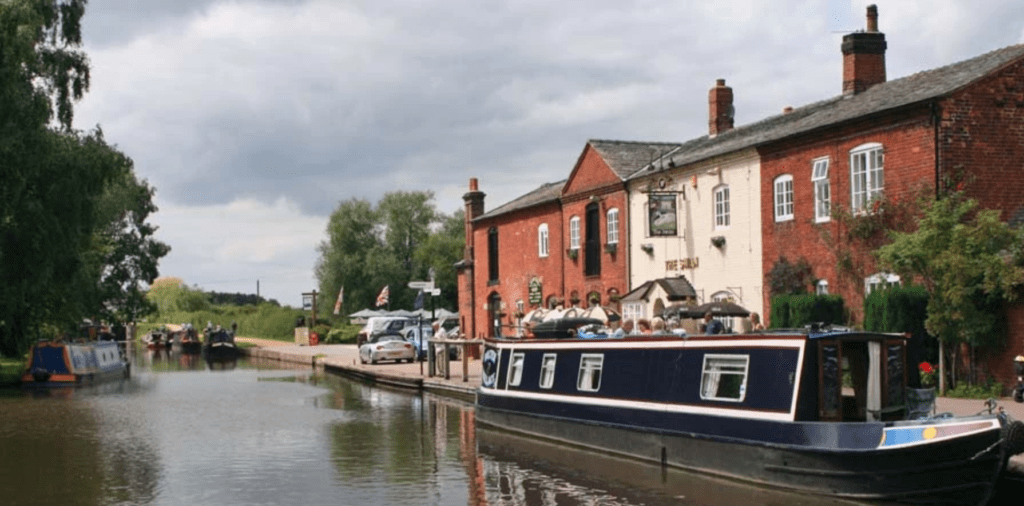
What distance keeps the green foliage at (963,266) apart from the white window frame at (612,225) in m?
12.7

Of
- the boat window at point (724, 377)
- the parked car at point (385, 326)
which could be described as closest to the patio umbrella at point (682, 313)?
the boat window at point (724, 377)

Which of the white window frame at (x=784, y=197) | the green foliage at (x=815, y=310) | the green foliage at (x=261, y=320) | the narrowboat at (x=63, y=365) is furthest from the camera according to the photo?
the green foliage at (x=261, y=320)

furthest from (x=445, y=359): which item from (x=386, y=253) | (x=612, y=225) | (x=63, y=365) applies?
(x=386, y=253)

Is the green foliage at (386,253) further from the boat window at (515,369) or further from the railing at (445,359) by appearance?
the boat window at (515,369)

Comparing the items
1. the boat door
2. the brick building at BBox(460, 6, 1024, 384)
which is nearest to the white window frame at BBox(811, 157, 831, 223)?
the brick building at BBox(460, 6, 1024, 384)

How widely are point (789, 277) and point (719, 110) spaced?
813 cm

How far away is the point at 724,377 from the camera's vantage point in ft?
48.4

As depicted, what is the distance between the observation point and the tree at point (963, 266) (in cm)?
1847

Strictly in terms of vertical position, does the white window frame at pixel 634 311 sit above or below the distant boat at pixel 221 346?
above

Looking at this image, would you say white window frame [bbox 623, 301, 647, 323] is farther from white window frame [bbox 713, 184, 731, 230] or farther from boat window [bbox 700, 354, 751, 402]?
boat window [bbox 700, 354, 751, 402]

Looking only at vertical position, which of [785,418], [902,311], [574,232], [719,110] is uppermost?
[719,110]

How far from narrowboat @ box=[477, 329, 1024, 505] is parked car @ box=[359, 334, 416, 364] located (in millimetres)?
20368

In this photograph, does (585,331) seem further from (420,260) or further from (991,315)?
(420,260)

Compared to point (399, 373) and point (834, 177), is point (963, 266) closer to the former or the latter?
point (834, 177)
